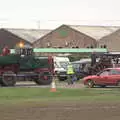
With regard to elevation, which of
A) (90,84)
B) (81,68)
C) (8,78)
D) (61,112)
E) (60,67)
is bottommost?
(61,112)

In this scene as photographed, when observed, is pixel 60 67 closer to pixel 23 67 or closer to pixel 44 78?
pixel 44 78

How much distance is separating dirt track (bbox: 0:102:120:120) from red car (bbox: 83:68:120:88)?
54.3 ft

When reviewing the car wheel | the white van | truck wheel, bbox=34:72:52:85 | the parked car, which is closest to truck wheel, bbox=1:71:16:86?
truck wheel, bbox=34:72:52:85

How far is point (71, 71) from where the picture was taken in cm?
4281

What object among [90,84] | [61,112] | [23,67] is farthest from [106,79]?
[61,112]

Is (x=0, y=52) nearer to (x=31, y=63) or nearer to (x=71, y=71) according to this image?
(x=31, y=63)

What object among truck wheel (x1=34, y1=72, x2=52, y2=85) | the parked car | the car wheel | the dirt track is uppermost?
the parked car

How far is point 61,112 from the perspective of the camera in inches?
687

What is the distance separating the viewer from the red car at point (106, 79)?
36.9 metres

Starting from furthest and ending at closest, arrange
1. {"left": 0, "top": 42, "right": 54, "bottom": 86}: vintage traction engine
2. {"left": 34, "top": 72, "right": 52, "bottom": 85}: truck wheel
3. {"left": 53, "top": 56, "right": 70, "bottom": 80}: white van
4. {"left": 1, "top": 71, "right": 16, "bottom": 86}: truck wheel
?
1. {"left": 53, "top": 56, "right": 70, "bottom": 80}: white van
2. {"left": 34, "top": 72, "right": 52, "bottom": 85}: truck wheel
3. {"left": 0, "top": 42, "right": 54, "bottom": 86}: vintage traction engine
4. {"left": 1, "top": 71, "right": 16, "bottom": 86}: truck wheel

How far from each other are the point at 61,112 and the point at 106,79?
2017 centimetres

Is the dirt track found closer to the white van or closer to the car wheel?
the car wheel

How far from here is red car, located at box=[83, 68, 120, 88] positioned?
3691cm

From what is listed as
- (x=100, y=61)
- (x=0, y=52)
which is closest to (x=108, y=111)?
(x=0, y=52)
